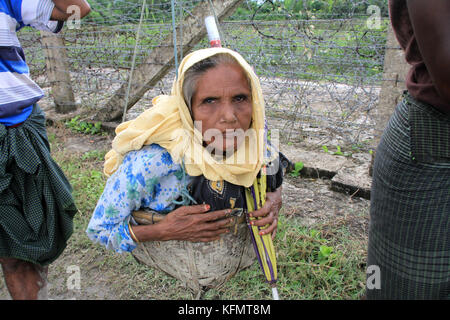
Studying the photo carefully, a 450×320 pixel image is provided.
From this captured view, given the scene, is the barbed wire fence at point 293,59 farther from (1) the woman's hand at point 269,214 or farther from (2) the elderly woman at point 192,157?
(1) the woman's hand at point 269,214

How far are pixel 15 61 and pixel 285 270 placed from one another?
5.86ft

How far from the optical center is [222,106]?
1356 mm

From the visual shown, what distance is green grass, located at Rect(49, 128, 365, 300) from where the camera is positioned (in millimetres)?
1961

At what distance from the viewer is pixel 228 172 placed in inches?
54.7

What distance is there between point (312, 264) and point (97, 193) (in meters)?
1.88

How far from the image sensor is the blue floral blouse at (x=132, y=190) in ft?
4.43

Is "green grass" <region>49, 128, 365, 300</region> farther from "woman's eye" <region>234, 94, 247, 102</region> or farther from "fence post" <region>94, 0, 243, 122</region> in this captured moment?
"fence post" <region>94, 0, 243, 122</region>

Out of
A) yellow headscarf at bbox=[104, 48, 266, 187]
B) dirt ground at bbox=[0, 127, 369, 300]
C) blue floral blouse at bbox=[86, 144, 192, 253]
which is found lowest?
dirt ground at bbox=[0, 127, 369, 300]

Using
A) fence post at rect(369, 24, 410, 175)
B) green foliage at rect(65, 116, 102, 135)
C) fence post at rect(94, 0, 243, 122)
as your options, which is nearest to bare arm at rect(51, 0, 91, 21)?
fence post at rect(94, 0, 243, 122)

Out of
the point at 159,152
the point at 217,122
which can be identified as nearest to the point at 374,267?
the point at 217,122

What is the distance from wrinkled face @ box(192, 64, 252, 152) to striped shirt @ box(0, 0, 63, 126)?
75 centimetres

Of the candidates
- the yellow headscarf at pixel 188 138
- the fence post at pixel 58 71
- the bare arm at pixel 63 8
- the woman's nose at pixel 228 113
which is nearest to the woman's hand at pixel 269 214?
the yellow headscarf at pixel 188 138

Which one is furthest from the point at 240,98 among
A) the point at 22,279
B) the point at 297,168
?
the point at 297,168

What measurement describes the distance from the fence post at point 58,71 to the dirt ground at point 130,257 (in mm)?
2846
